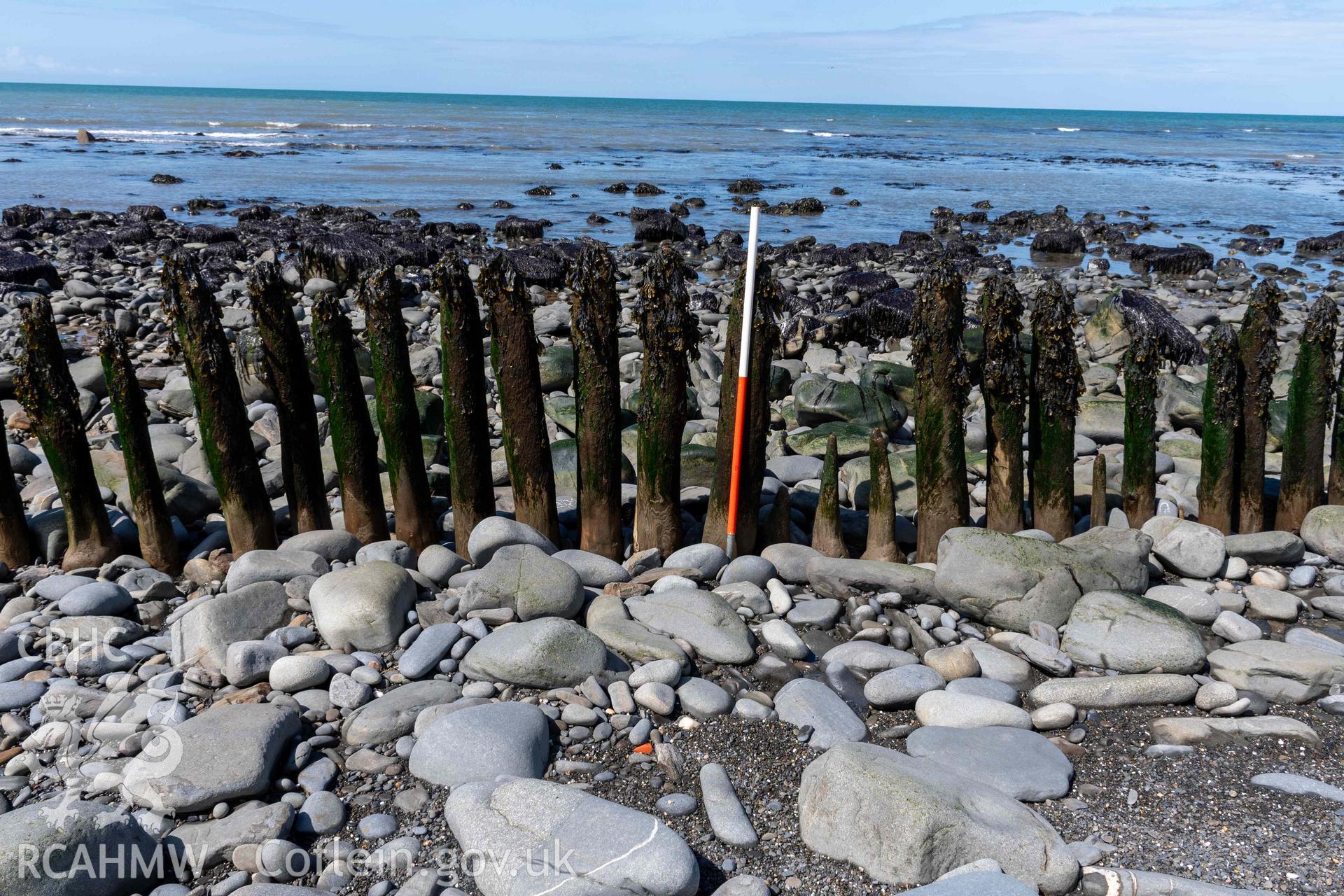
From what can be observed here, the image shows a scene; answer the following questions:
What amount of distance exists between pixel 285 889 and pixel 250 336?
7058 mm

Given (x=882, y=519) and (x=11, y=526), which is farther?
(x=882, y=519)

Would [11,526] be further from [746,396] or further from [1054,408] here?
[1054,408]

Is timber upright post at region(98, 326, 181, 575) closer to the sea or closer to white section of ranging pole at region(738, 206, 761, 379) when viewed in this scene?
white section of ranging pole at region(738, 206, 761, 379)

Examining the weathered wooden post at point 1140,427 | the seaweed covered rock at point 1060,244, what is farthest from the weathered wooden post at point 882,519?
the seaweed covered rock at point 1060,244

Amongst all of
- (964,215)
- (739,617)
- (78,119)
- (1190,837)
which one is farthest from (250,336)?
(78,119)

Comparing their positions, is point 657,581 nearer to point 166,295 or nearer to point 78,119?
point 166,295

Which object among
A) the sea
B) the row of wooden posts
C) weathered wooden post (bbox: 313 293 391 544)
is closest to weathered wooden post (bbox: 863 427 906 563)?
the row of wooden posts

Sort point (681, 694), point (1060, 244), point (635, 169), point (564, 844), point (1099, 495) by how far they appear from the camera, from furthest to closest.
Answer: point (635, 169)
point (1060, 244)
point (1099, 495)
point (681, 694)
point (564, 844)

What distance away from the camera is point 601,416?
559 centimetres

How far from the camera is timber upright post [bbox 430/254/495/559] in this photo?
530 cm

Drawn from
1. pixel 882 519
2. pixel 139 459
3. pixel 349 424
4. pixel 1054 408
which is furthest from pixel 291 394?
pixel 1054 408

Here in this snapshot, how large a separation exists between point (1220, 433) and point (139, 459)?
6.48 m

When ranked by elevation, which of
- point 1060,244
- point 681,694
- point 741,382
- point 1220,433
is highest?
point 1060,244

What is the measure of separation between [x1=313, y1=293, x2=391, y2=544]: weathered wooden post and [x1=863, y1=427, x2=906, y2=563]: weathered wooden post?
9.90 feet
